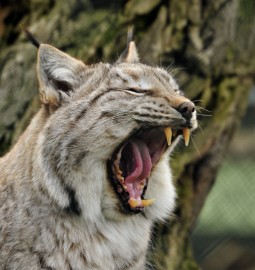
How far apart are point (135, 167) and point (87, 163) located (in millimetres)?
237

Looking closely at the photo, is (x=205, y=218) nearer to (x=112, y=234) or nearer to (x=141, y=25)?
(x=141, y=25)

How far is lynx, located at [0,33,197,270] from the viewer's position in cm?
398

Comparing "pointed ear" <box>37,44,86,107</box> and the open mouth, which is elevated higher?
"pointed ear" <box>37,44,86,107</box>

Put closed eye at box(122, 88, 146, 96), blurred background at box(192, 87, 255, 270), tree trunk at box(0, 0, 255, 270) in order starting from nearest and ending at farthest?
closed eye at box(122, 88, 146, 96), tree trunk at box(0, 0, 255, 270), blurred background at box(192, 87, 255, 270)

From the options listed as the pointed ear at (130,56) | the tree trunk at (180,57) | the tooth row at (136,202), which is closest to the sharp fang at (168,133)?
the tooth row at (136,202)

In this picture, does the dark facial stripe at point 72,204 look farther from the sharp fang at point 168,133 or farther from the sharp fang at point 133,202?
the sharp fang at point 168,133

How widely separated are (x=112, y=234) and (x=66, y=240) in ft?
0.81

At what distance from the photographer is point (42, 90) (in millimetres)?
4137

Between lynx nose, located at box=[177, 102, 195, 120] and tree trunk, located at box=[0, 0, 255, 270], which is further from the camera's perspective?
tree trunk, located at box=[0, 0, 255, 270]

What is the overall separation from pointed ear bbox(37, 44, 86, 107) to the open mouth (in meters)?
0.41

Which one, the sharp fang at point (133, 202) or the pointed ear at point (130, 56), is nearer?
the sharp fang at point (133, 202)

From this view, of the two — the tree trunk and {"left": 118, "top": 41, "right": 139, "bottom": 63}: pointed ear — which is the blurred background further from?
{"left": 118, "top": 41, "right": 139, "bottom": 63}: pointed ear

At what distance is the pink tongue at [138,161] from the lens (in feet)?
13.3

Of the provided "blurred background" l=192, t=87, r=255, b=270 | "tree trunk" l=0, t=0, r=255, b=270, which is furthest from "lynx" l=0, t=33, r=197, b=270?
"blurred background" l=192, t=87, r=255, b=270
